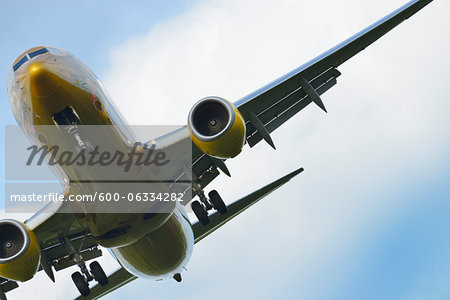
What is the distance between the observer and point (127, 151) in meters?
15.3

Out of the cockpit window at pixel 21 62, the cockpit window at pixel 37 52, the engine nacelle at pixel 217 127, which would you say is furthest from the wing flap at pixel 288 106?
the cockpit window at pixel 21 62

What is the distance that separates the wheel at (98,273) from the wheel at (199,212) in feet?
12.6

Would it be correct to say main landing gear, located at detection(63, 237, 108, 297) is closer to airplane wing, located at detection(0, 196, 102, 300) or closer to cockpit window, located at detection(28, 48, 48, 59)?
airplane wing, located at detection(0, 196, 102, 300)

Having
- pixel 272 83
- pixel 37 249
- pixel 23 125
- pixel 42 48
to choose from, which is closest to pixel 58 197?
pixel 37 249

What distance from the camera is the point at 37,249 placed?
1620 centimetres

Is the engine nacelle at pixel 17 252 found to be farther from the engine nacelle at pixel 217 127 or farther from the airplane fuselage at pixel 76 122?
the engine nacelle at pixel 217 127

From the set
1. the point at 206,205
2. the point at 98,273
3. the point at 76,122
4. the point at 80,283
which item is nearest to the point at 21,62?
the point at 76,122

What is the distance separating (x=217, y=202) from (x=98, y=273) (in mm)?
4798

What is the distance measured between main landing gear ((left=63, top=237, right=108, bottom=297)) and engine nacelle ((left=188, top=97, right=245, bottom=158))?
22.2ft

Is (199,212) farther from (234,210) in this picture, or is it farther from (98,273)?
(98,273)

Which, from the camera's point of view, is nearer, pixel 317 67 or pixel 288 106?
pixel 317 67

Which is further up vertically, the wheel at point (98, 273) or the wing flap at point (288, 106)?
the wing flap at point (288, 106)

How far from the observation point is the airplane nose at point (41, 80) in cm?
1334

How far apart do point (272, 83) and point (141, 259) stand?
21.7 feet
